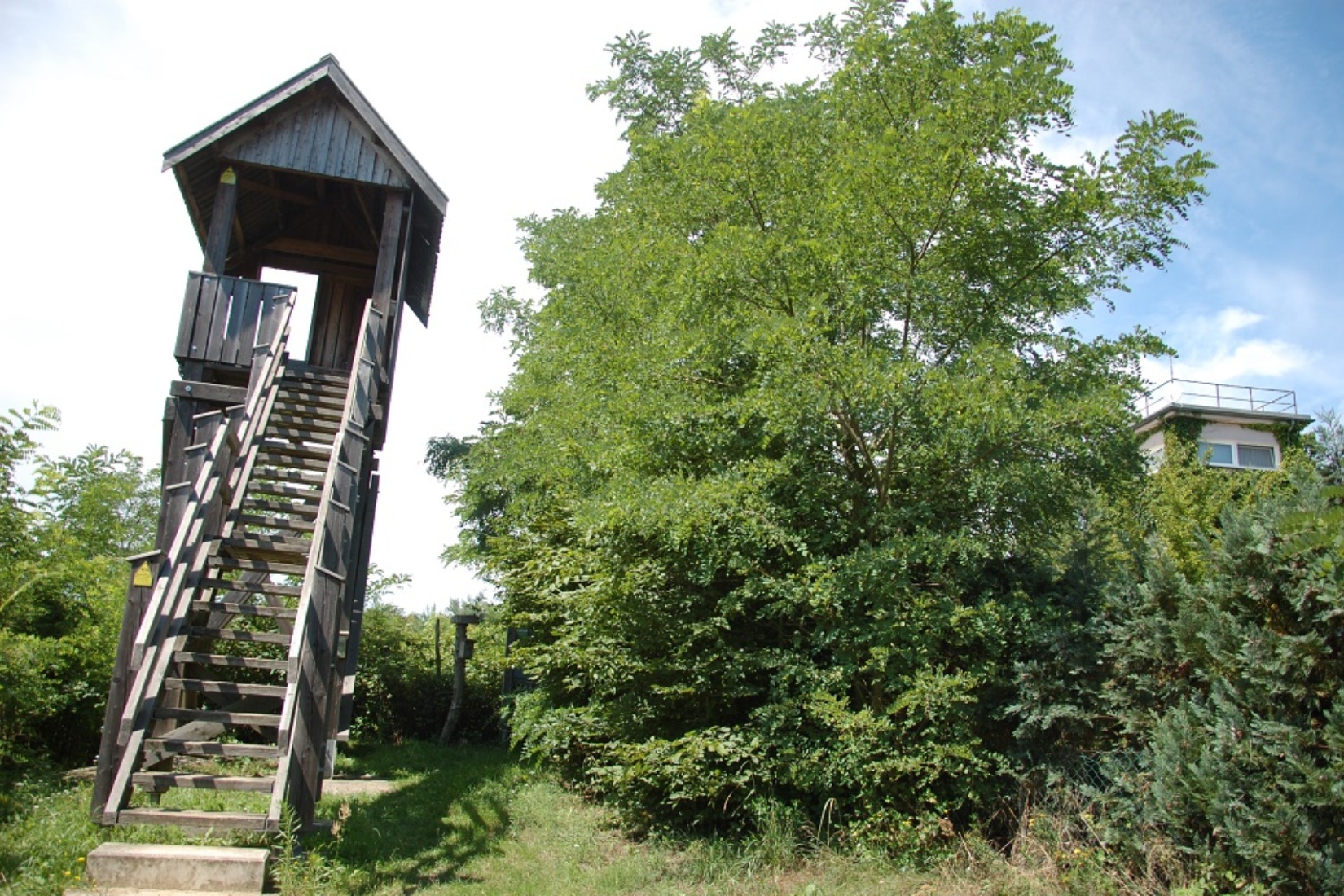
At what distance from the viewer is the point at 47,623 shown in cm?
1170

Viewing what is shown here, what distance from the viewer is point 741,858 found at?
26.1ft

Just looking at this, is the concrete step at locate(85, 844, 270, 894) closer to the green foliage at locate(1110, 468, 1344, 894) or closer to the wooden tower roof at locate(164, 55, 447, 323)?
the green foliage at locate(1110, 468, 1344, 894)

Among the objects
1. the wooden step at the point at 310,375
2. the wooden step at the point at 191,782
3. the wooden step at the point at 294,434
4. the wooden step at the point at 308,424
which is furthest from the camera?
the wooden step at the point at 310,375

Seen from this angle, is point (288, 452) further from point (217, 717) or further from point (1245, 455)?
point (1245, 455)

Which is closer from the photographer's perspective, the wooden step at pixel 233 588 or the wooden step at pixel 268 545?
the wooden step at pixel 233 588

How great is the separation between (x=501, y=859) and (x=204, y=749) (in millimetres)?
2916

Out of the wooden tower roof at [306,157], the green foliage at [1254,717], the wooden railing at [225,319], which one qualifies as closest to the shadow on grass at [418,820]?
the wooden railing at [225,319]

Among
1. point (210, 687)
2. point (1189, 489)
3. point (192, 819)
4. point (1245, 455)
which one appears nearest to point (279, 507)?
point (210, 687)

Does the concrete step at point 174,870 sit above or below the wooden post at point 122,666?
below

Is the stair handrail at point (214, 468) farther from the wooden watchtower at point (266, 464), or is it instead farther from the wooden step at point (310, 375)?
the wooden step at point (310, 375)

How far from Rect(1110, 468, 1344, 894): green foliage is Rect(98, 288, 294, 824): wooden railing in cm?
736

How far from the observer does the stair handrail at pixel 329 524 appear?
21.9ft

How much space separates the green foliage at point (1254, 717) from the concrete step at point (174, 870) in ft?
20.4

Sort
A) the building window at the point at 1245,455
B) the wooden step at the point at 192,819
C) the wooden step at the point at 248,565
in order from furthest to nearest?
the building window at the point at 1245,455 → the wooden step at the point at 248,565 → the wooden step at the point at 192,819
